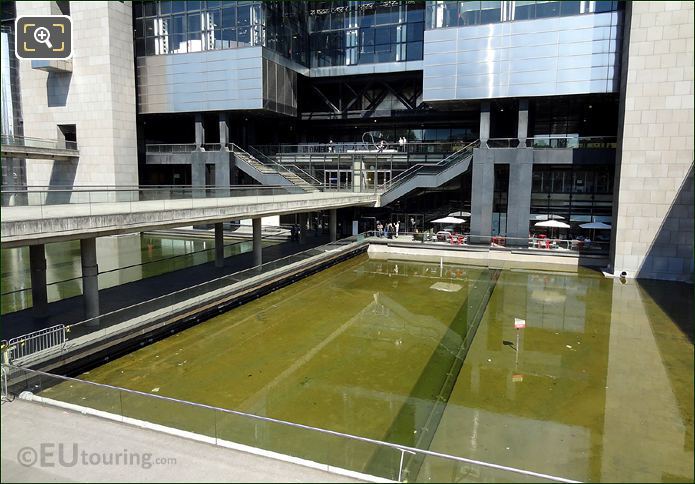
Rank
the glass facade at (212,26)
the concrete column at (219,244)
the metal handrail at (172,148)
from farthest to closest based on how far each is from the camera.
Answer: the metal handrail at (172,148), the glass facade at (212,26), the concrete column at (219,244)

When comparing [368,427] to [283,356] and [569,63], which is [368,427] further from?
[569,63]

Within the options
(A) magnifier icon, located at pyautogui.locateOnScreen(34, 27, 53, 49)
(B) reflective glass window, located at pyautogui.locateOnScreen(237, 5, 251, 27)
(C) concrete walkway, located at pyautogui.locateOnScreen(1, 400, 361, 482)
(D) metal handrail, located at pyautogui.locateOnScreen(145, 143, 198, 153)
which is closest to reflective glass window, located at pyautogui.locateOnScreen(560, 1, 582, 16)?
(B) reflective glass window, located at pyautogui.locateOnScreen(237, 5, 251, 27)

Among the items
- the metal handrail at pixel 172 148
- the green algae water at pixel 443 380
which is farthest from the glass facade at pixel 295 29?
the green algae water at pixel 443 380

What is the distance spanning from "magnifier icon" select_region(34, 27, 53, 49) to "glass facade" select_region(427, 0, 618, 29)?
24.4 meters

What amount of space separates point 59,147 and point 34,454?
3574 centimetres

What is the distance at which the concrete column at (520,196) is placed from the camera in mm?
29406

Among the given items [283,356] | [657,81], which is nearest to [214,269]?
[283,356]

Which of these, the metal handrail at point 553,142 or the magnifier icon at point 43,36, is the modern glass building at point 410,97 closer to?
the metal handrail at point 553,142

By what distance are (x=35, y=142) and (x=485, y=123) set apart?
101 ft

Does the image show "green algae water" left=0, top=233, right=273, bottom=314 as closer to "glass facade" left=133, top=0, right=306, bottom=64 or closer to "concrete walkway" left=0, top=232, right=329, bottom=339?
"concrete walkway" left=0, top=232, right=329, bottom=339

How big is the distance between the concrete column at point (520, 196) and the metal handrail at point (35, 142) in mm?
31435

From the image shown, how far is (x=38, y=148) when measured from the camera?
34156 millimetres

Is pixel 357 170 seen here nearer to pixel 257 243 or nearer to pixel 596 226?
pixel 257 243

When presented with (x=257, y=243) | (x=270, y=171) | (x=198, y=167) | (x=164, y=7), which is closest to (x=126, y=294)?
(x=257, y=243)
